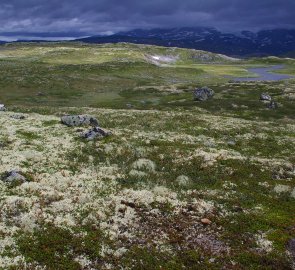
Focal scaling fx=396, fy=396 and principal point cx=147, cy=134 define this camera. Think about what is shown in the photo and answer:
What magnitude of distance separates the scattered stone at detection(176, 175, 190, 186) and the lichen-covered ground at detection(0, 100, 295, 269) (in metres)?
0.08

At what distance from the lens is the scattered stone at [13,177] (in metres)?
30.2

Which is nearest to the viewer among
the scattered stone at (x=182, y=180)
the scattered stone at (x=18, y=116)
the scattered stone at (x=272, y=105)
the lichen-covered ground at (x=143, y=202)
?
the lichen-covered ground at (x=143, y=202)

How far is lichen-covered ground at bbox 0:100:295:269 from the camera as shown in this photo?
70.4 ft

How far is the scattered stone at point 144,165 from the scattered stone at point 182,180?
123 inches

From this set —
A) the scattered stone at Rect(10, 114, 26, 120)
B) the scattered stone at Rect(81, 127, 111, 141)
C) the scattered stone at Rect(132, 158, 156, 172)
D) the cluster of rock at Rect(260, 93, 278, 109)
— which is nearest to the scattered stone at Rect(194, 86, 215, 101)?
the cluster of rock at Rect(260, 93, 278, 109)

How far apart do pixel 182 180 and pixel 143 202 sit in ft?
20.1

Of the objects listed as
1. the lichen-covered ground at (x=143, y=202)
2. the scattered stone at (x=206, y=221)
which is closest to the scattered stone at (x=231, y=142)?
the lichen-covered ground at (x=143, y=202)

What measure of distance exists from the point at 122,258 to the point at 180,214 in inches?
253

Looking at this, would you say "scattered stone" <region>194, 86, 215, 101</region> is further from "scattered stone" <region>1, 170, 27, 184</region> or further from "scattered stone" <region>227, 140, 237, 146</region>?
"scattered stone" <region>1, 170, 27, 184</region>

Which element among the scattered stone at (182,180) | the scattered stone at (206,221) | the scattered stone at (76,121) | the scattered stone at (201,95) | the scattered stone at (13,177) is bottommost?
the scattered stone at (201,95)

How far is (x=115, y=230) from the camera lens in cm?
2394

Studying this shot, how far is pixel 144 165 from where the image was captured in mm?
36375

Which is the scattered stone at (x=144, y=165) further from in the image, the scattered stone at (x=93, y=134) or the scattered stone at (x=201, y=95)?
the scattered stone at (x=201, y=95)

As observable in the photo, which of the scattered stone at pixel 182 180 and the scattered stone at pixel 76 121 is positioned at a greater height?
the scattered stone at pixel 76 121
